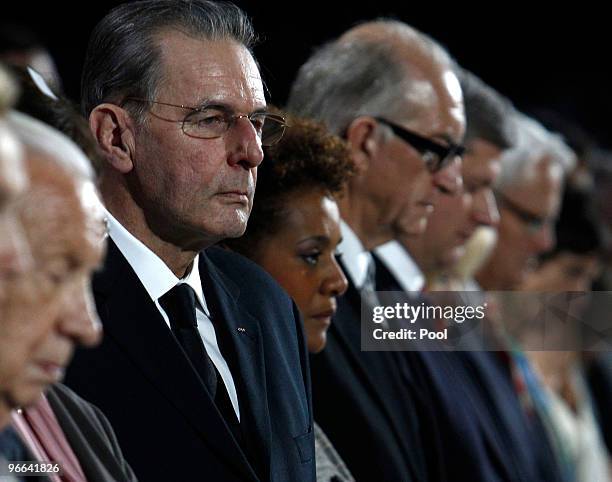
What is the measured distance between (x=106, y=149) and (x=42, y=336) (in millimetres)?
954

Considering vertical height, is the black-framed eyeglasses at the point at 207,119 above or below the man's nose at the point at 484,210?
above

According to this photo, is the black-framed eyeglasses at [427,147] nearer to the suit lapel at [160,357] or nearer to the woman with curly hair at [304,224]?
the woman with curly hair at [304,224]

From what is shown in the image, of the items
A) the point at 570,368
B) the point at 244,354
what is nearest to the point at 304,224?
the point at 244,354

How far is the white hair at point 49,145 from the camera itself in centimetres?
156

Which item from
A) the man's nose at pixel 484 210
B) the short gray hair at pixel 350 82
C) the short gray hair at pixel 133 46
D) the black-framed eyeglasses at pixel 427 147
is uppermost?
the short gray hair at pixel 133 46

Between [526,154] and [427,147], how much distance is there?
1678mm

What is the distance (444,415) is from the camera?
3482mm

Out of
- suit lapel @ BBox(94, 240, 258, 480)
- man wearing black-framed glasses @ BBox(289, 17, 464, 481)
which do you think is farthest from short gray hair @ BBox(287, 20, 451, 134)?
suit lapel @ BBox(94, 240, 258, 480)

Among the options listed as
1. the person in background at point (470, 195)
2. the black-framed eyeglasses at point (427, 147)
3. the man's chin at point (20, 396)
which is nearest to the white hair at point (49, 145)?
the man's chin at point (20, 396)

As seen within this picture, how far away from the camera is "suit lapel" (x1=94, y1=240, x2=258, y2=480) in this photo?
2.23 m

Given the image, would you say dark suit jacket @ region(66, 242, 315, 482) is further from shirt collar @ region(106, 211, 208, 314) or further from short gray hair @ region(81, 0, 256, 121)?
short gray hair @ region(81, 0, 256, 121)

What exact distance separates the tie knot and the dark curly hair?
541mm

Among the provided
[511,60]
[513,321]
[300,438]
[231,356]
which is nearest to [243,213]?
[231,356]

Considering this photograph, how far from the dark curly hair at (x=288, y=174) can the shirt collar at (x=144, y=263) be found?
0.53m
